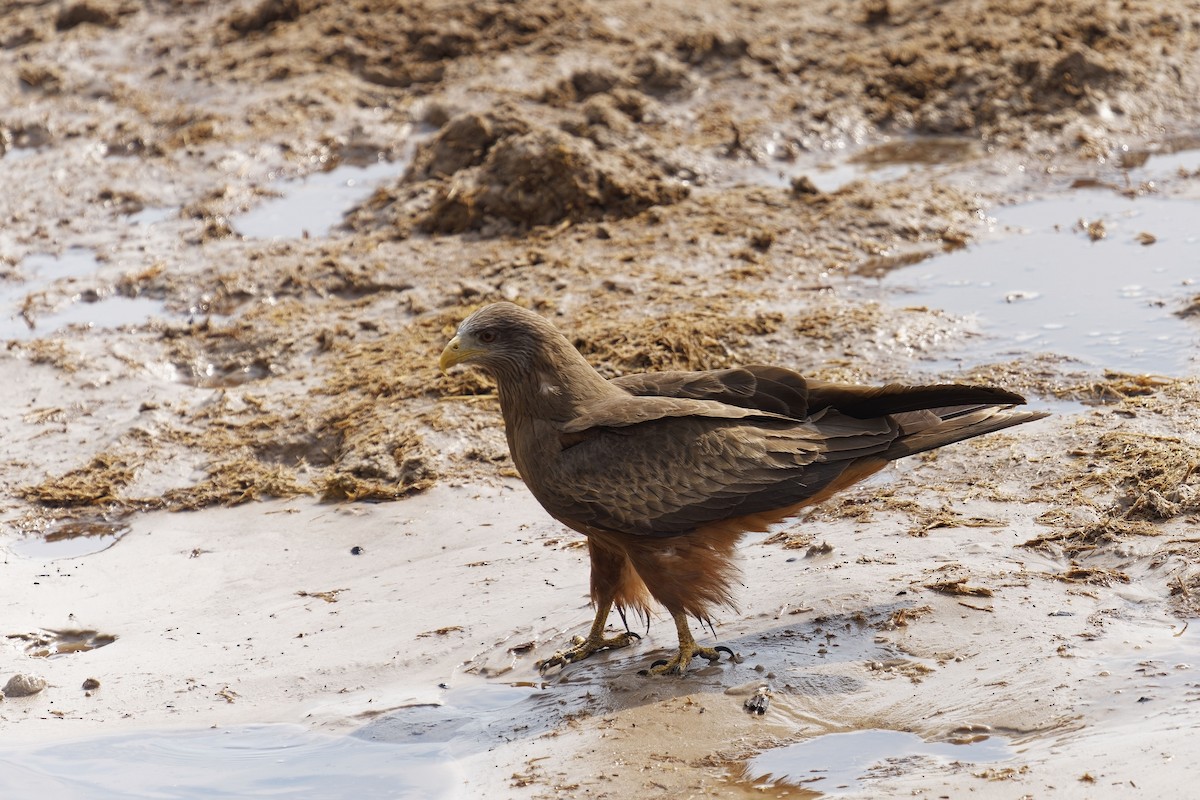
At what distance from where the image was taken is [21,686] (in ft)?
17.7

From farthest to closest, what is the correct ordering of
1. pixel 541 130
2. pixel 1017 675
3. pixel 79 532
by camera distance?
1. pixel 541 130
2. pixel 79 532
3. pixel 1017 675

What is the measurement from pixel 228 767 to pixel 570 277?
4.94 metres

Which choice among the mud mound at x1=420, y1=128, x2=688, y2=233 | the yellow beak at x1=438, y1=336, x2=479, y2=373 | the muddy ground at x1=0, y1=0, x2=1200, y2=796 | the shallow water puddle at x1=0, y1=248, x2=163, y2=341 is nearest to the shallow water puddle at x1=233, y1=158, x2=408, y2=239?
the muddy ground at x1=0, y1=0, x2=1200, y2=796

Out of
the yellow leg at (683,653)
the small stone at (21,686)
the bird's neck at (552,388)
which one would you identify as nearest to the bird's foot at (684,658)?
the yellow leg at (683,653)

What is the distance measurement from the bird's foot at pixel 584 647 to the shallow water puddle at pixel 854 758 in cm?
117

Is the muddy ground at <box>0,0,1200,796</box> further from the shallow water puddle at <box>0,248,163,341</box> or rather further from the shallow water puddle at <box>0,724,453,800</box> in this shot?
the shallow water puddle at <box>0,724,453,800</box>

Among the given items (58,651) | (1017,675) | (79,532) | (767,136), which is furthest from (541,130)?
(1017,675)

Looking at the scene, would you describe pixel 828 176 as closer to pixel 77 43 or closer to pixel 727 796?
pixel 727 796

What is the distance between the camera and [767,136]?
1135 cm

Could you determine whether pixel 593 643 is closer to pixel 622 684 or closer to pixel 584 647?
pixel 584 647

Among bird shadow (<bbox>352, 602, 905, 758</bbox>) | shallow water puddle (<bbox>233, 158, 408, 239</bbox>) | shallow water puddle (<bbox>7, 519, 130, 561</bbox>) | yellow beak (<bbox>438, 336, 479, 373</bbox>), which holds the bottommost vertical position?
bird shadow (<bbox>352, 602, 905, 758</bbox>)

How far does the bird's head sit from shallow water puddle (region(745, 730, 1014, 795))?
6.53 ft

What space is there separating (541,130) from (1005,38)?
195 inches

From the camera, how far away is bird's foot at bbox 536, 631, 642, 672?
5363 millimetres
